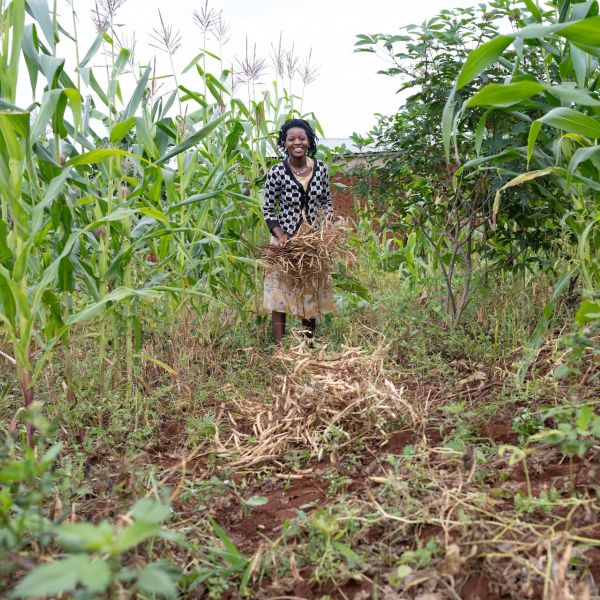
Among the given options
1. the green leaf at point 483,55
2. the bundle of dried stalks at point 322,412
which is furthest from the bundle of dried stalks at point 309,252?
the green leaf at point 483,55

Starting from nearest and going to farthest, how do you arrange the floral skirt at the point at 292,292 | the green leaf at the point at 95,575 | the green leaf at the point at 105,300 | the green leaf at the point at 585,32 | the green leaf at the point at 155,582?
1. the green leaf at the point at 95,575
2. the green leaf at the point at 155,582
3. the green leaf at the point at 585,32
4. the green leaf at the point at 105,300
5. the floral skirt at the point at 292,292

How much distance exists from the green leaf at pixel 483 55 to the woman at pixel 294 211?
1.83m

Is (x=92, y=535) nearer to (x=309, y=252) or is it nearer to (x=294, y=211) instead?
(x=309, y=252)

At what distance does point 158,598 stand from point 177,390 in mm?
1741

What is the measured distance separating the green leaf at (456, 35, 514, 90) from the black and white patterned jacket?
187 centimetres

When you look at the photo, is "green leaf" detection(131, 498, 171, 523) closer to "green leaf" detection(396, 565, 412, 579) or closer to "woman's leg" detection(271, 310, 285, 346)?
"green leaf" detection(396, 565, 412, 579)

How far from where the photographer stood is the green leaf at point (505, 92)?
7.45 feet

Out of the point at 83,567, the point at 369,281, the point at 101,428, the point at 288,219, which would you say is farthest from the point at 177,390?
the point at 369,281

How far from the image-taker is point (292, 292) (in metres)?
4.14

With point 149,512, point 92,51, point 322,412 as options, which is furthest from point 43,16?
point 149,512

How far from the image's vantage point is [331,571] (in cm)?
151

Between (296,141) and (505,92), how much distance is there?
2022 mm

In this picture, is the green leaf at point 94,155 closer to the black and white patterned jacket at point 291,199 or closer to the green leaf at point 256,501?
the green leaf at point 256,501

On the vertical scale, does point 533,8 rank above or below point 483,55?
above
